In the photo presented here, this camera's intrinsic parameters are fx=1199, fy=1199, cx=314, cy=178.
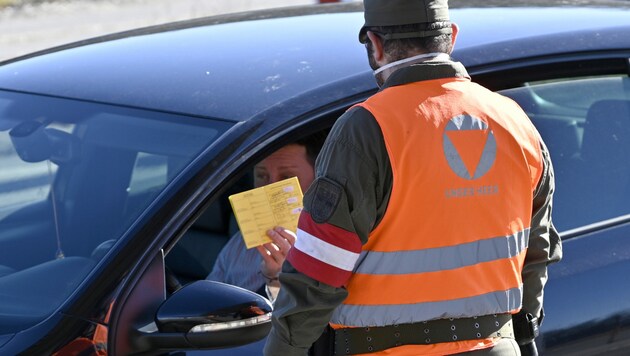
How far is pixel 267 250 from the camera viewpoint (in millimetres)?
2984

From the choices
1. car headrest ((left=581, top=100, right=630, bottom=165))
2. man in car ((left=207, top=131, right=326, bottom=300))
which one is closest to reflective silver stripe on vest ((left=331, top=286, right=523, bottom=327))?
man in car ((left=207, top=131, right=326, bottom=300))

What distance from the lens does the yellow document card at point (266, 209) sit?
112 inches

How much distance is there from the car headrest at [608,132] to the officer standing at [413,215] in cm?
82

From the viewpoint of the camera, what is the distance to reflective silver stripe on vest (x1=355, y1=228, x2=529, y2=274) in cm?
238

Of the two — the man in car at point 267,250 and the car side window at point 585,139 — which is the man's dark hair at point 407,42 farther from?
the car side window at point 585,139

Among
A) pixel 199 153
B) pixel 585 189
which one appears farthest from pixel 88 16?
pixel 199 153

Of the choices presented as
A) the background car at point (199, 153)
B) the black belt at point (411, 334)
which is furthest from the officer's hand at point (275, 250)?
the black belt at point (411, 334)

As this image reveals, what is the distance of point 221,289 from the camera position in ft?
8.23

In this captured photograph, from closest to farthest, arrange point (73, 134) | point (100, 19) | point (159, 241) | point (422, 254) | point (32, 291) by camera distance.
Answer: point (422, 254) < point (159, 241) < point (32, 291) < point (73, 134) < point (100, 19)

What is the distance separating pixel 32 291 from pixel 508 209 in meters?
1.12

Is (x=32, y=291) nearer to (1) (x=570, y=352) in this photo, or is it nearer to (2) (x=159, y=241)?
(2) (x=159, y=241)

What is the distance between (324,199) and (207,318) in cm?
38

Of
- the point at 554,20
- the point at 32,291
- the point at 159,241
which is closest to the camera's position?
the point at 159,241

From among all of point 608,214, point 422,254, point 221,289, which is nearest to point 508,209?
point 422,254
